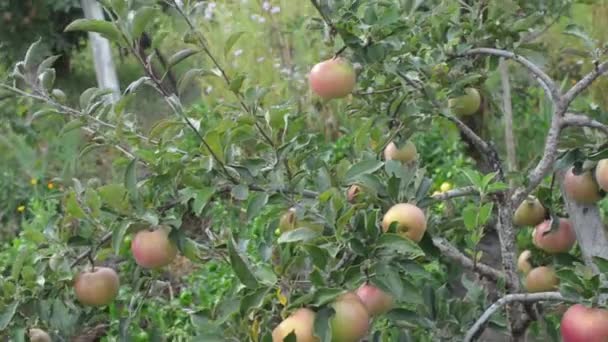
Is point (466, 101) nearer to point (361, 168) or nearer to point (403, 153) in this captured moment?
point (403, 153)

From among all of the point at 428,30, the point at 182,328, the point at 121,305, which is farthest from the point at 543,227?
the point at 182,328

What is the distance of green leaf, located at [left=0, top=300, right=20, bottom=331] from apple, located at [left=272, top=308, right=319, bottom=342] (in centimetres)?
45

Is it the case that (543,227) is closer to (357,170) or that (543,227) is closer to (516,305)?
(516,305)

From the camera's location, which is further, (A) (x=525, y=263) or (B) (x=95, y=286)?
(A) (x=525, y=263)

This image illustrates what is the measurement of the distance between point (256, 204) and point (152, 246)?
0.52 ft

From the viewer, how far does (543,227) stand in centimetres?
146

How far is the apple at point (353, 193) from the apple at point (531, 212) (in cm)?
33

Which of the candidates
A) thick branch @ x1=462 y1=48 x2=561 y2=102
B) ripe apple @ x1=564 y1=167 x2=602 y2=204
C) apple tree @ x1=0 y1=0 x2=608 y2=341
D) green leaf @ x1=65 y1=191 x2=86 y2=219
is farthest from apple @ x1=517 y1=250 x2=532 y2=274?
green leaf @ x1=65 y1=191 x2=86 y2=219

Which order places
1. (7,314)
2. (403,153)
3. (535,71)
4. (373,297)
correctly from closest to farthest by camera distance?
(373,297) < (7,314) < (535,71) < (403,153)

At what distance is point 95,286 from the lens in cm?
131

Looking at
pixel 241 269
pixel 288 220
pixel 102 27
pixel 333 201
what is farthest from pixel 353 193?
pixel 102 27

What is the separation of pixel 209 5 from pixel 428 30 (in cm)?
423

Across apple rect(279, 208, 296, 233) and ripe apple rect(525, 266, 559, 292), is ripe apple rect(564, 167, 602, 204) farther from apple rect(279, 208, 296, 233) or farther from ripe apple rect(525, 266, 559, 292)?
apple rect(279, 208, 296, 233)

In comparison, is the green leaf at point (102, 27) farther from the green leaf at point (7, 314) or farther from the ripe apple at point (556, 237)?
the ripe apple at point (556, 237)
